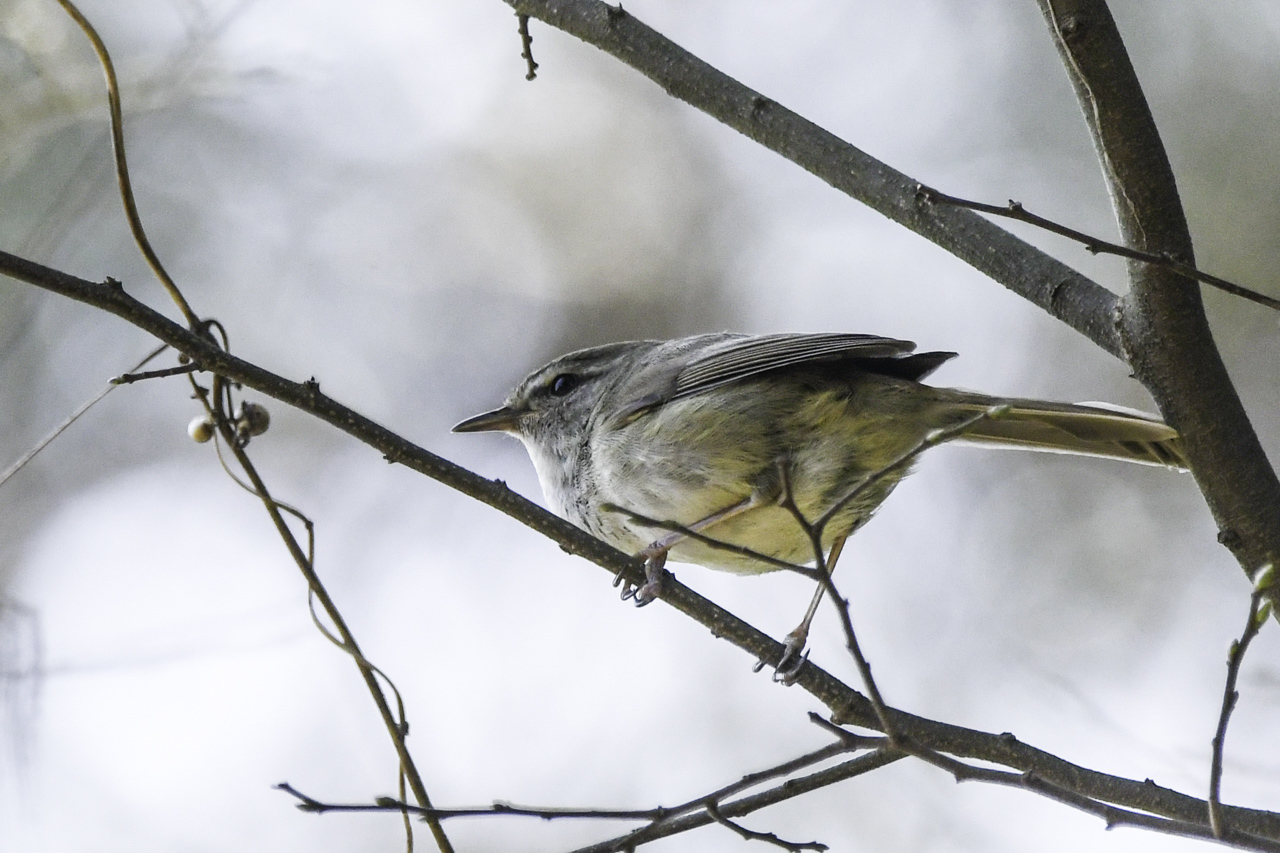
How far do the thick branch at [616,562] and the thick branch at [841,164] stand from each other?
3.61 ft

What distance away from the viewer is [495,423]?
5.12 meters

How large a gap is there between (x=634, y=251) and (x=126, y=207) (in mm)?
6048

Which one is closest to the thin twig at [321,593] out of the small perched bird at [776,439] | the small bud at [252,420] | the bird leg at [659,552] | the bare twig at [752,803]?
the small bud at [252,420]

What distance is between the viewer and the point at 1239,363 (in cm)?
800

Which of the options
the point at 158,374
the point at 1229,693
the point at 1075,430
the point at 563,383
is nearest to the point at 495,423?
the point at 563,383

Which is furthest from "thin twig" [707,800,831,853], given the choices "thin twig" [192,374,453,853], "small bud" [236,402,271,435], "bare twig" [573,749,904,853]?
"small bud" [236,402,271,435]

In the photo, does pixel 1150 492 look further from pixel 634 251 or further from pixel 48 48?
pixel 48 48

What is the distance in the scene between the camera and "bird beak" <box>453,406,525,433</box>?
5.11 m

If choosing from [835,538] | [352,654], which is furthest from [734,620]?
[835,538]

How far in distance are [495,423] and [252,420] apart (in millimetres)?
2179

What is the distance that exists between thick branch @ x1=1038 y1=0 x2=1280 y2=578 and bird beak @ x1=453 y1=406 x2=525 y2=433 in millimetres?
2752

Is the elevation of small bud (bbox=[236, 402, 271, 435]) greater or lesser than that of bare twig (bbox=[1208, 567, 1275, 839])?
greater

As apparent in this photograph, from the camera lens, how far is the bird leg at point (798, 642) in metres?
3.28

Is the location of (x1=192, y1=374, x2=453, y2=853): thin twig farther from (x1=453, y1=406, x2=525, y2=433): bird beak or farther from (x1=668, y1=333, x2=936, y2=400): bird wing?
(x1=453, y1=406, x2=525, y2=433): bird beak
